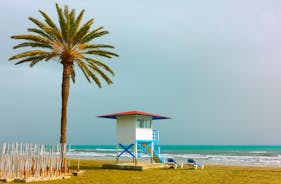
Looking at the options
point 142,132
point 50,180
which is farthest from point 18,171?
point 142,132

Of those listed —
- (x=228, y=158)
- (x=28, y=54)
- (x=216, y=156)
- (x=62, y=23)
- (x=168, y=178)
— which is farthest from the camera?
(x=216, y=156)

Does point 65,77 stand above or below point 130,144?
above

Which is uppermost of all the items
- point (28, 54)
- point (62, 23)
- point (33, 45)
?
point (62, 23)

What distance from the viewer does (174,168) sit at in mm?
28359

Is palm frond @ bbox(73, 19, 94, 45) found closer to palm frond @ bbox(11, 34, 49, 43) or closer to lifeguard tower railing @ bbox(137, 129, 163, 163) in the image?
palm frond @ bbox(11, 34, 49, 43)

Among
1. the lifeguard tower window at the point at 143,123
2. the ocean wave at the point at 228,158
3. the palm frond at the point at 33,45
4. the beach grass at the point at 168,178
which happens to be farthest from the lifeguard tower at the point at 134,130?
the palm frond at the point at 33,45

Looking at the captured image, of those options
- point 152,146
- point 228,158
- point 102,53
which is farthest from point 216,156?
point 102,53

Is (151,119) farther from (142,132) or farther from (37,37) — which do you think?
(37,37)

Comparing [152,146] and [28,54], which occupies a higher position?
[28,54]

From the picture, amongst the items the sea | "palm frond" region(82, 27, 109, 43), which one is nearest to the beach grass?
the sea

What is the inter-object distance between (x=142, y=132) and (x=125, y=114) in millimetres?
2270

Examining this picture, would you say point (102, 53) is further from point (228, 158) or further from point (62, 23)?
point (228, 158)

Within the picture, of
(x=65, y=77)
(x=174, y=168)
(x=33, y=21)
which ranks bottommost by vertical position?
(x=174, y=168)

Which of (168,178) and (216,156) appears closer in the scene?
(168,178)
